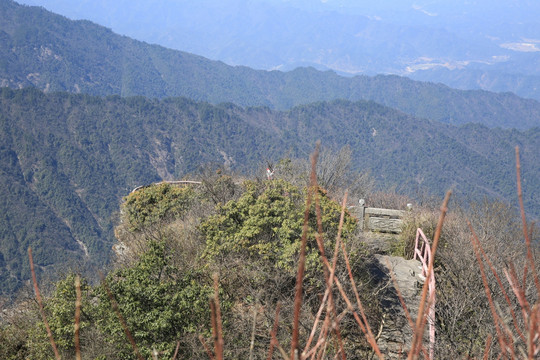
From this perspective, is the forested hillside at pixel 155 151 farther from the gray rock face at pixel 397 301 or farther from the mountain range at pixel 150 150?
the gray rock face at pixel 397 301

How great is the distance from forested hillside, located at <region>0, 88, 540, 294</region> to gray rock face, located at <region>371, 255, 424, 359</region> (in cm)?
6198

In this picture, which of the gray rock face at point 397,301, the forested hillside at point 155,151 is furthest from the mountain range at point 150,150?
the gray rock face at point 397,301

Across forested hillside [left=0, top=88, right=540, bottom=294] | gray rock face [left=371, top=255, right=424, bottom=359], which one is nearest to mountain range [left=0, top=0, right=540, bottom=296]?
forested hillside [left=0, top=88, right=540, bottom=294]

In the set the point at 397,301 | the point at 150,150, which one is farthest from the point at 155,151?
the point at 397,301

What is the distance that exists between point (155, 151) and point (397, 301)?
4931 inches

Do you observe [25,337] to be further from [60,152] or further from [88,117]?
[88,117]

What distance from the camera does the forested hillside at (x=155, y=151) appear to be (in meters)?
84.4

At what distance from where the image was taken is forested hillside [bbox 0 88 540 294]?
84.4 meters

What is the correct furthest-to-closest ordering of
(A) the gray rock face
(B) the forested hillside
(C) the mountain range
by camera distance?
(B) the forested hillside, (C) the mountain range, (A) the gray rock face

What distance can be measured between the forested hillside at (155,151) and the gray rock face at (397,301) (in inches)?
2440

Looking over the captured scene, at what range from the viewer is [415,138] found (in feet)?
493

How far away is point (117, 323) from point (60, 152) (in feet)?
373

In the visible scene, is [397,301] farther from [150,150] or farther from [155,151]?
[155,151]

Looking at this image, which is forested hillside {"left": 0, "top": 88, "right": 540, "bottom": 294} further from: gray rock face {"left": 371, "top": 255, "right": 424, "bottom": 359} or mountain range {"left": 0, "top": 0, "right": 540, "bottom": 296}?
gray rock face {"left": 371, "top": 255, "right": 424, "bottom": 359}
